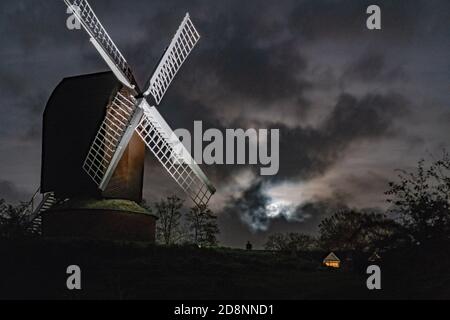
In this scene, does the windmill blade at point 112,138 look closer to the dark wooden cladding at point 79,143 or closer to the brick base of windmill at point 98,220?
the dark wooden cladding at point 79,143

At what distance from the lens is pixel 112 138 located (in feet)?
111

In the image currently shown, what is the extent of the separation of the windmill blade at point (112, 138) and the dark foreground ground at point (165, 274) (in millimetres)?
4884

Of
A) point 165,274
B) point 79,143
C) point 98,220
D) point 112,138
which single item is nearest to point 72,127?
point 79,143

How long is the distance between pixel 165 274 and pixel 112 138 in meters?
9.85

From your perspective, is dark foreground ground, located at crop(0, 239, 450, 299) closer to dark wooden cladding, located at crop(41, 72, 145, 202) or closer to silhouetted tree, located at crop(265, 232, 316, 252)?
dark wooden cladding, located at crop(41, 72, 145, 202)

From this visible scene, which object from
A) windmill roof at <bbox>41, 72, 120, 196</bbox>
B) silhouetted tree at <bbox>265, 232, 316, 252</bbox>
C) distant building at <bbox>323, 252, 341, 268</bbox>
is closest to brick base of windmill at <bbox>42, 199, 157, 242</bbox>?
windmill roof at <bbox>41, 72, 120, 196</bbox>

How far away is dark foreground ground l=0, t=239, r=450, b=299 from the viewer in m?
23.1

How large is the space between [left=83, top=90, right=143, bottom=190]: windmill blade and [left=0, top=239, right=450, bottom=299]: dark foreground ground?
4884mm

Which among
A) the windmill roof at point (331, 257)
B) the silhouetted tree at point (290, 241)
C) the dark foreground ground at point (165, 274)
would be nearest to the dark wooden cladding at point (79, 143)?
the dark foreground ground at point (165, 274)

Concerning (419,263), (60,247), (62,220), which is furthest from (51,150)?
(419,263)

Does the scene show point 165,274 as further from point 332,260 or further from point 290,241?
point 290,241

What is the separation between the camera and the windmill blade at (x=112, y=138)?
32.8m
